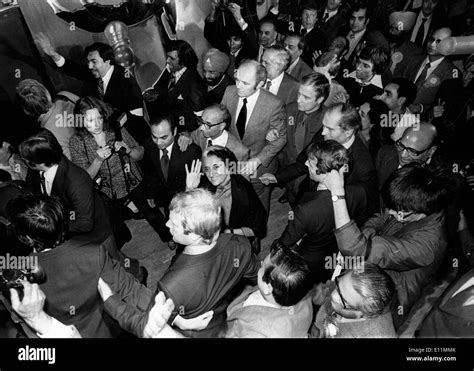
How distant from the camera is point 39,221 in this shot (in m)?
1.85

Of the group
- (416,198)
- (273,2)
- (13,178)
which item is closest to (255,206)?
(416,198)

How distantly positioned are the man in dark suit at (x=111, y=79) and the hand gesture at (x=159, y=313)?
7.09 feet

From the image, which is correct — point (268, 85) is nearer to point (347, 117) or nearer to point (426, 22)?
point (347, 117)

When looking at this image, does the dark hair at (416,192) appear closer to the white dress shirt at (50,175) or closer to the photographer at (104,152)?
the photographer at (104,152)

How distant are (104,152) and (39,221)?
1.05 m

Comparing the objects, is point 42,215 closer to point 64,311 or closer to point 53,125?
point 64,311

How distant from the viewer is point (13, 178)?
2980 mm

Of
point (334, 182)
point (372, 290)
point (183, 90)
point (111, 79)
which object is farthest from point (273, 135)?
point (372, 290)

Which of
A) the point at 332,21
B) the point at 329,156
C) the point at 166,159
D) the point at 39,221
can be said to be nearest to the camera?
the point at 39,221

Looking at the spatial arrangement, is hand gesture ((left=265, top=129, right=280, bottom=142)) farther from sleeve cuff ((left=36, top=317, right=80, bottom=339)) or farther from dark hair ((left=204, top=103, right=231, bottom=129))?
sleeve cuff ((left=36, top=317, right=80, bottom=339))

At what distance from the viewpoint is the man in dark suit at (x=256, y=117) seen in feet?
10.5

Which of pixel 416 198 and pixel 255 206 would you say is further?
pixel 255 206

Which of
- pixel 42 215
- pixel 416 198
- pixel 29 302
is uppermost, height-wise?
pixel 416 198
